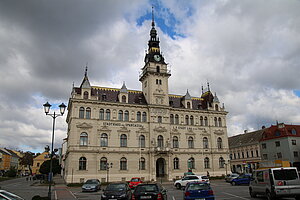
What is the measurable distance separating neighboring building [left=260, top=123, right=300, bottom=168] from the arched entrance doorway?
92.0 ft

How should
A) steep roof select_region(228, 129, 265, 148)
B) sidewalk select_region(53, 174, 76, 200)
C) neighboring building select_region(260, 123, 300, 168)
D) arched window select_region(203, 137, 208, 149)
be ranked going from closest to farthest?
sidewalk select_region(53, 174, 76, 200) < arched window select_region(203, 137, 208, 149) < neighboring building select_region(260, 123, 300, 168) < steep roof select_region(228, 129, 265, 148)

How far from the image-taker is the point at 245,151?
73.8m

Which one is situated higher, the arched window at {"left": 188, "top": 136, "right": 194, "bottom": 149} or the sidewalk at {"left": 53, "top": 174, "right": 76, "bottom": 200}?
the arched window at {"left": 188, "top": 136, "right": 194, "bottom": 149}

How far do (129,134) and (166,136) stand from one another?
7.90 meters

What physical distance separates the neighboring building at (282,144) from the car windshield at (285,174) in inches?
1742

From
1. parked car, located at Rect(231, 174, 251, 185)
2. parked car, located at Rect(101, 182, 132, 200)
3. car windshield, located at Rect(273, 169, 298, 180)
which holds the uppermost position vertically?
car windshield, located at Rect(273, 169, 298, 180)

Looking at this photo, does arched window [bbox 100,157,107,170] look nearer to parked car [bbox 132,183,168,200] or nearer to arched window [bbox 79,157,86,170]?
arched window [bbox 79,157,86,170]

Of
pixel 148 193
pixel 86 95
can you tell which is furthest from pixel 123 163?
pixel 148 193

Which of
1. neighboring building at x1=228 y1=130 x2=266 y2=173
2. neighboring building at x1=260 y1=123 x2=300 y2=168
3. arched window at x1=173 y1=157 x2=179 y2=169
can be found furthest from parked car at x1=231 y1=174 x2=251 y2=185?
neighboring building at x1=228 y1=130 x2=266 y2=173

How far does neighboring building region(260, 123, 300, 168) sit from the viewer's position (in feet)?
184

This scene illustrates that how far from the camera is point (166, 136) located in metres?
51.7

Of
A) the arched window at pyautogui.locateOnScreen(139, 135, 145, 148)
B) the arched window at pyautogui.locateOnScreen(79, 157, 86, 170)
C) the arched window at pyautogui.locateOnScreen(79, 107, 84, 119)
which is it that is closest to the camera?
the arched window at pyautogui.locateOnScreen(79, 157, 86, 170)

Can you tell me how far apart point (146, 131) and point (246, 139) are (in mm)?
39727

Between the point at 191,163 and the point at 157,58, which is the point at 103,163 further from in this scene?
the point at 157,58
